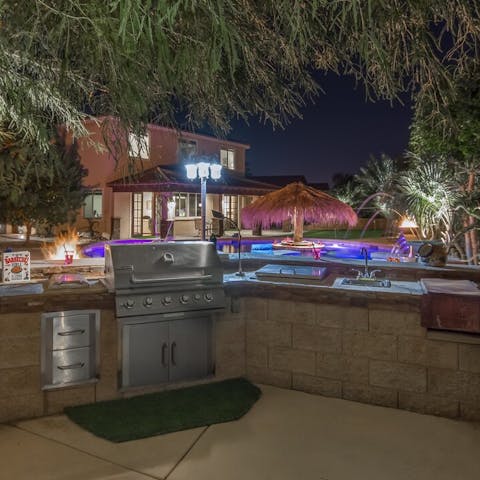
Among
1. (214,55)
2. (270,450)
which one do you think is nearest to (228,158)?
(270,450)

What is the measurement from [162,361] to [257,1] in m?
2.84

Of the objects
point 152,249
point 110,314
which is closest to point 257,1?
point 152,249

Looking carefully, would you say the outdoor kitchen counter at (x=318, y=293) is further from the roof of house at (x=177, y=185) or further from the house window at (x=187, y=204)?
the house window at (x=187, y=204)

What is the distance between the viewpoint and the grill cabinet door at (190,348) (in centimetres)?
364

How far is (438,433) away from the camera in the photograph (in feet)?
10.2

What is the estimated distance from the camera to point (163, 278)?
350 centimetres

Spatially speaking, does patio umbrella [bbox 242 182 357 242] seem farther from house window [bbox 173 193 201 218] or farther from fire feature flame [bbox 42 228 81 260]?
house window [bbox 173 193 201 218]

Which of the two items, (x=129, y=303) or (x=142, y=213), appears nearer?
(x=129, y=303)

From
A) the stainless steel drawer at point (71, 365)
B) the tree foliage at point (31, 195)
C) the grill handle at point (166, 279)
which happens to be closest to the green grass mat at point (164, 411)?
the stainless steel drawer at point (71, 365)

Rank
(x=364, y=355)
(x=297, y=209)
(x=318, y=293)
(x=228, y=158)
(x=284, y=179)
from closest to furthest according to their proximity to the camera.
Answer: (x=364, y=355) → (x=318, y=293) → (x=297, y=209) → (x=228, y=158) → (x=284, y=179)

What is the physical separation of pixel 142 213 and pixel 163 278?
52.5ft

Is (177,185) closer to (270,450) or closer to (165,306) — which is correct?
(165,306)

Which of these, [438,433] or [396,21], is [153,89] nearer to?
[396,21]

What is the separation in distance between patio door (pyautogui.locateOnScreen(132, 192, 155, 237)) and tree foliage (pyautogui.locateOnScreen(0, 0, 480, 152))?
15.2 meters
